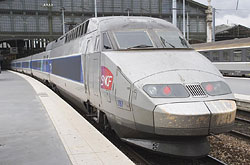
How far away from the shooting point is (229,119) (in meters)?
4.93

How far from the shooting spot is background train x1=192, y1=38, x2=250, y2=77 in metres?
20.8

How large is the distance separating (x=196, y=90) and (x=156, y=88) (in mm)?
720

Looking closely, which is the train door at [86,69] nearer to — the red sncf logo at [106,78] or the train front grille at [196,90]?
the red sncf logo at [106,78]

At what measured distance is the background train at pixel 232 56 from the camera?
20.8 m

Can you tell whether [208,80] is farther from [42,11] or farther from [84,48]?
→ [42,11]

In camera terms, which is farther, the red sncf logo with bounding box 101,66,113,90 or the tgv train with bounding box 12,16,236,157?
the red sncf logo with bounding box 101,66,113,90

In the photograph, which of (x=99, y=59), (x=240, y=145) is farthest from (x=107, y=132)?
(x=240, y=145)

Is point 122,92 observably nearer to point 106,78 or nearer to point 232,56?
point 106,78

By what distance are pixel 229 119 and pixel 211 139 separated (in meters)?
2.95

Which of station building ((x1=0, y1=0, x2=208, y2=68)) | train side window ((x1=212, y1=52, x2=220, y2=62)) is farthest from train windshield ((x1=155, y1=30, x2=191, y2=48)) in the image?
station building ((x1=0, y1=0, x2=208, y2=68))

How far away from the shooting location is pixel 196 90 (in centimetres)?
492

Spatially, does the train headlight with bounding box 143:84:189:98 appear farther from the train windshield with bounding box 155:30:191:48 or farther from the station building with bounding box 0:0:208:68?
the station building with bounding box 0:0:208:68

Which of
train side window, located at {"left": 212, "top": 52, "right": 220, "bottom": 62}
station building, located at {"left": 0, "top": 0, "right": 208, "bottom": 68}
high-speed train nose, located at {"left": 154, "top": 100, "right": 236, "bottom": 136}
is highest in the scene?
station building, located at {"left": 0, "top": 0, "right": 208, "bottom": 68}

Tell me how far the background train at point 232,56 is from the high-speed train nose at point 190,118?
17.3 metres
